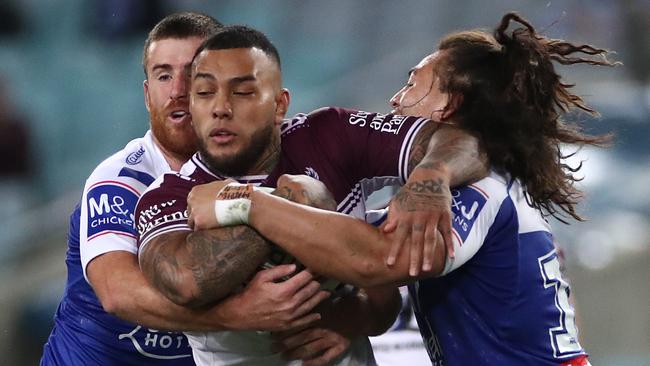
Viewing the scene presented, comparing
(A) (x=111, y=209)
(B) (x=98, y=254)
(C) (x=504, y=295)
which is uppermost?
(A) (x=111, y=209)

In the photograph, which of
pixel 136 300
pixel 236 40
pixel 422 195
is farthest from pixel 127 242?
pixel 422 195

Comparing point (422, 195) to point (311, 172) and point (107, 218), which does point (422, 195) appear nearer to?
point (311, 172)

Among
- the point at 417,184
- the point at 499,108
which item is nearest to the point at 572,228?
the point at 499,108

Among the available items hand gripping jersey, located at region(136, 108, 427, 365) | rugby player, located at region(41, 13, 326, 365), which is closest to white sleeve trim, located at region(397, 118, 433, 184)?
hand gripping jersey, located at region(136, 108, 427, 365)

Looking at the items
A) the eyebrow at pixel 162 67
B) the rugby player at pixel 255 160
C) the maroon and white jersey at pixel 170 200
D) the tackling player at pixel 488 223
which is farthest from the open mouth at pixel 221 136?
the eyebrow at pixel 162 67

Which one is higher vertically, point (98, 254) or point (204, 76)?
point (204, 76)

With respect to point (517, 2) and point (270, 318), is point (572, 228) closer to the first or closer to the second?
point (517, 2)

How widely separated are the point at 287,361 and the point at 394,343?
1931 millimetres

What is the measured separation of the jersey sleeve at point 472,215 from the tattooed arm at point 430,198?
0.04 metres

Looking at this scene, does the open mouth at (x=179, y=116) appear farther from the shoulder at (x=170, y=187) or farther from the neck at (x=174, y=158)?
the shoulder at (x=170, y=187)

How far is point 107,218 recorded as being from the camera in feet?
11.9

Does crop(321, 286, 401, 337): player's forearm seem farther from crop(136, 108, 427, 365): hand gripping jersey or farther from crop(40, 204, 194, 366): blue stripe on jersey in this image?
crop(40, 204, 194, 366): blue stripe on jersey

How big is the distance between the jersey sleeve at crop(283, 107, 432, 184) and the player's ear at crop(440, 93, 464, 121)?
0.17 m

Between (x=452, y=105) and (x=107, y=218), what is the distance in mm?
1212
